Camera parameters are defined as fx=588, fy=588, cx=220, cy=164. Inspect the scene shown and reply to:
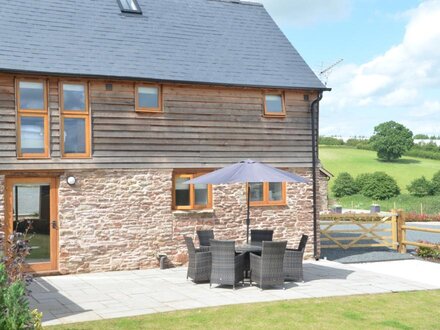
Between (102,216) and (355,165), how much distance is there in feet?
190

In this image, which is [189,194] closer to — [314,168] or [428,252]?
[314,168]

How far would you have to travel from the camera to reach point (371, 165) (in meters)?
70.1

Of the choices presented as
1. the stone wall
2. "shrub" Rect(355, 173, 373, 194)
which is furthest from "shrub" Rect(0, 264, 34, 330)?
"shrub" Rect(355, 173, 373, 194)

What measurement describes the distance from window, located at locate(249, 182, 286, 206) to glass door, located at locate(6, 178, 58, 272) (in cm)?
530

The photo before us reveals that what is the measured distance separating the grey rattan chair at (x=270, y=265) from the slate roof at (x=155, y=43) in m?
5.23

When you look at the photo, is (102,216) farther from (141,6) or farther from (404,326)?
(404,326)

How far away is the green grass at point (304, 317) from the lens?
8.88m

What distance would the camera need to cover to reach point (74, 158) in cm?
1388

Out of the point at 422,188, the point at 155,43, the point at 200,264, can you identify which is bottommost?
the point at 200,264

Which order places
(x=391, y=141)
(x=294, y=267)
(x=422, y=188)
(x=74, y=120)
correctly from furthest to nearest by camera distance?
(x=391, y=141) → (x=422, y=188) → (x=74, y=120) → (x=294, y=267)

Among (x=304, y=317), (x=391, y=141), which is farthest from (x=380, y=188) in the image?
(x=304, y=317)

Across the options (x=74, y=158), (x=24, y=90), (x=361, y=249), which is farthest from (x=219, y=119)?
(x=361, y=249)

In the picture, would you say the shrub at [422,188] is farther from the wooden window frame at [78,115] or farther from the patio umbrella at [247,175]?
the wooden window frame at [78,115]

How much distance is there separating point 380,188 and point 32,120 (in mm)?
39183
